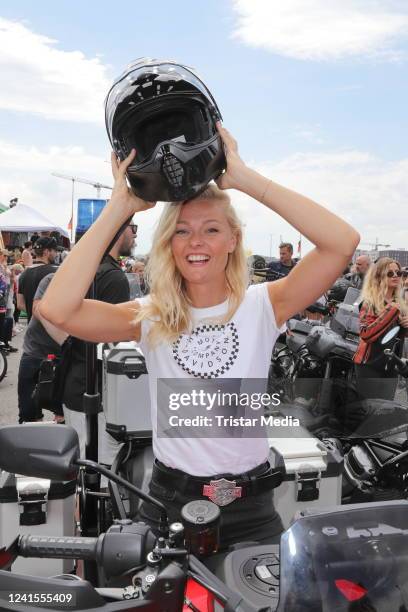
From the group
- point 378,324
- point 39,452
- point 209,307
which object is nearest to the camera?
point 39,452

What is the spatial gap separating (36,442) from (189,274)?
826 millimetres

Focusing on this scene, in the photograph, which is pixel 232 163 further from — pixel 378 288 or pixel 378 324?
pixel 378 288

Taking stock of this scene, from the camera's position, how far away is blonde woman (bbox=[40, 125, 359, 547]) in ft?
5.88

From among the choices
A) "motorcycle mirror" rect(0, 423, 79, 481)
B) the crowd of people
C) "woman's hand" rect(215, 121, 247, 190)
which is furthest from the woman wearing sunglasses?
"motorcycle mirror" rect(0, 423, 79, 481)

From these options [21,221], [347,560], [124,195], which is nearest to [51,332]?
[124,195]

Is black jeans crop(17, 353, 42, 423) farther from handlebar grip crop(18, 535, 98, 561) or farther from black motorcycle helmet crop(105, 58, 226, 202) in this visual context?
handlebar grip crop(18, 535, 98, 561)

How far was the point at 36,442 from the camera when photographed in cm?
129

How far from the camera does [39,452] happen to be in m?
1.28

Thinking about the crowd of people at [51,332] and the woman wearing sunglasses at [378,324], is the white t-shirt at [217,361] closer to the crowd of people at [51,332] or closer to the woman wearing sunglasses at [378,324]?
the crowd of people at [51,332]

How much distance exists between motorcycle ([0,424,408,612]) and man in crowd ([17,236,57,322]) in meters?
4.64

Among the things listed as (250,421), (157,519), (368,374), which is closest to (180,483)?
(157,519)

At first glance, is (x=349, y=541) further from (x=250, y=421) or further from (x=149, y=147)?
(x=149, y=147)

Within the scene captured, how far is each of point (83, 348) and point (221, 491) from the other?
83.4 inches

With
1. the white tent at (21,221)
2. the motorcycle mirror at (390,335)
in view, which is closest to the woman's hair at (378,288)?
the motorcycle mirror at (390,335)
